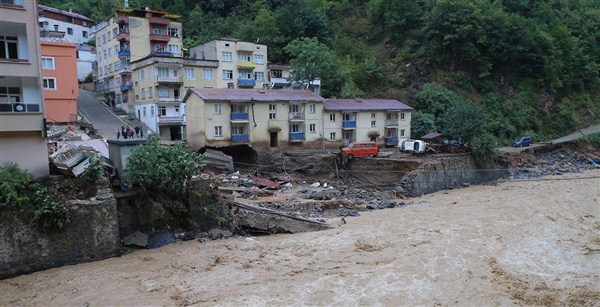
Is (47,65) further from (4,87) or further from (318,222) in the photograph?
(318,222)

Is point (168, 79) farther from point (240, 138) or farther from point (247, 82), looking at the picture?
point (240, 138)

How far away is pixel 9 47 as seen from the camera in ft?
55.5

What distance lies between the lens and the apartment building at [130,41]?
45125mm

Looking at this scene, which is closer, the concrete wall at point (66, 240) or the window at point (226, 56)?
the concrete wall at point (66, 240)

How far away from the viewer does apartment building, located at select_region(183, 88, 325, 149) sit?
32281 mm

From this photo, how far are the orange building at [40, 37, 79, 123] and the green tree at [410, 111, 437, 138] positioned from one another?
101 feet

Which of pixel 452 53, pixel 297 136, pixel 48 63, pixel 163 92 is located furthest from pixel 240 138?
pixel 452 53

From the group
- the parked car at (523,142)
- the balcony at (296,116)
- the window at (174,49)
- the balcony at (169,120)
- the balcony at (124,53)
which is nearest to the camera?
the balcony at (296,116)

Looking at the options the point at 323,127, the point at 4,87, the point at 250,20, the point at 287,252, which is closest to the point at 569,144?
the point at 323,127

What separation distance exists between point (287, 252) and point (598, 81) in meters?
57.5

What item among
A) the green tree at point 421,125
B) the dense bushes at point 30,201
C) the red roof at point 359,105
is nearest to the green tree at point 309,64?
the red roof at point 359,105

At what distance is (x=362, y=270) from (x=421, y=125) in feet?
98.1

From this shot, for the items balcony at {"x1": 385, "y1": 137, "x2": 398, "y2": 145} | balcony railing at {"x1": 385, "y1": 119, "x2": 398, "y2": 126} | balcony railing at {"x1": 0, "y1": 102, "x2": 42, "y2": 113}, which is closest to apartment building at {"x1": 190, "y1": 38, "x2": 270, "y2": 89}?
balcony railing at {"x1": 385, "y1": 119, "x2": 398, "y2": 126}

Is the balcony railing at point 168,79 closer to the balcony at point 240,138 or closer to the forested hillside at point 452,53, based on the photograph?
the balcony at point 240,138
